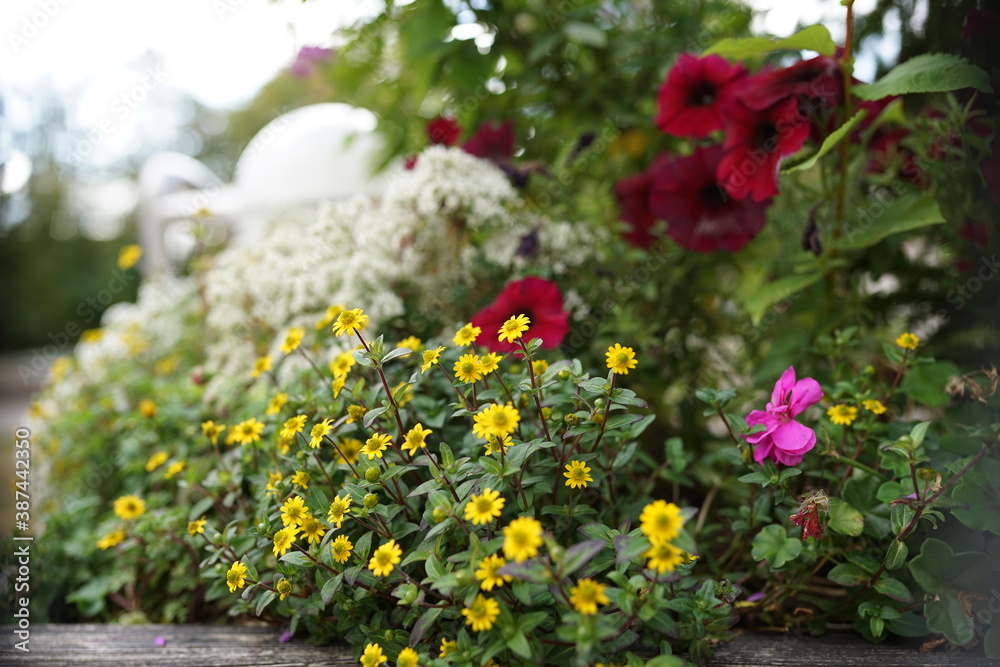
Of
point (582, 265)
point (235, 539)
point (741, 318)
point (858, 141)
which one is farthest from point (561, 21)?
point (235, 539)

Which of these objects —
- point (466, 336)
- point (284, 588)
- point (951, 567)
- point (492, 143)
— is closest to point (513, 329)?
point (466, 336)

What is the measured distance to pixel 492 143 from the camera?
1.49m

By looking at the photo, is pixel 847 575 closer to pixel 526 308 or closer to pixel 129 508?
pixel 526 308

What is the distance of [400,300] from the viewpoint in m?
1.23

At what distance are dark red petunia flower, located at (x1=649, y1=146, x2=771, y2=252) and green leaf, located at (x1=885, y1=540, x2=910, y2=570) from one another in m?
0.65

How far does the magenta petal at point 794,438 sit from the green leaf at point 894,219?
466mm

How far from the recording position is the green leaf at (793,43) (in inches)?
37.5

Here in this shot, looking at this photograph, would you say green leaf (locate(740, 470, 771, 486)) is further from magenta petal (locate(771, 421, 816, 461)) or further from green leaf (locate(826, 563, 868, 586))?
green leaf (locate(826, 563, 868, 586))

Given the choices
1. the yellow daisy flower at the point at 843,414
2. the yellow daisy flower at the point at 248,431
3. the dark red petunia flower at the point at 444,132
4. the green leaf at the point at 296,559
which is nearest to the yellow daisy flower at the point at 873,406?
the yellow daisy flower at the point at 843,414

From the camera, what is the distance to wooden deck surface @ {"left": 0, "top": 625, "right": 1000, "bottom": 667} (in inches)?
30.6

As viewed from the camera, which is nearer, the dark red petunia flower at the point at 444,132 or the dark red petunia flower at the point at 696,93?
the dark red petunia flower at the point at 696,93

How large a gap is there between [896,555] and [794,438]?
0.57 ft

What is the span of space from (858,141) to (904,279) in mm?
393

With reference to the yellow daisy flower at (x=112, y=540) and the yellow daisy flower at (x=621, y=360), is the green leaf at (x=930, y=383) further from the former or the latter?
the yellow daisy flower at (x=112, y=540)
